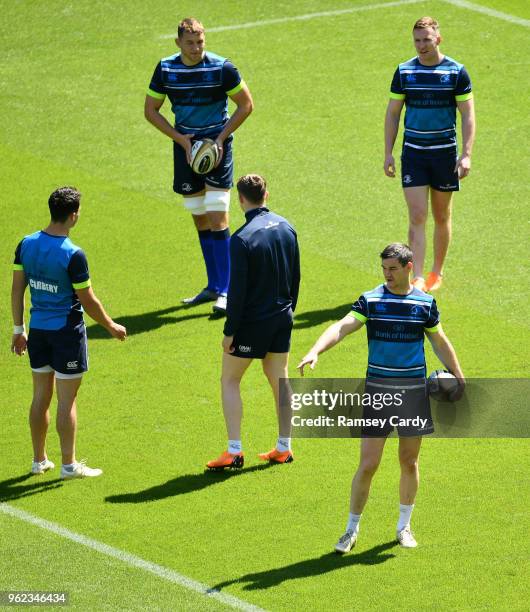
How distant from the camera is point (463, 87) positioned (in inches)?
520

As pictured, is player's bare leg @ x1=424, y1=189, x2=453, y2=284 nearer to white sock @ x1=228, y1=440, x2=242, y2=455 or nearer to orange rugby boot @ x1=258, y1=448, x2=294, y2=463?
orange rugby boot @ x1=258, y1=448, x2=294, y2=463

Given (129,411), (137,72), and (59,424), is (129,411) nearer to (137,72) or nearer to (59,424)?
(59,424)

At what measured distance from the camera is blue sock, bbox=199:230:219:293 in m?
13.7

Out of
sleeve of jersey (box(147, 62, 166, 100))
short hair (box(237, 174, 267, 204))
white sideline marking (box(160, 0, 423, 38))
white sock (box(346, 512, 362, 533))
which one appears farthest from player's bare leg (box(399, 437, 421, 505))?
white sideline marking (box(160, 0, 423, 38))

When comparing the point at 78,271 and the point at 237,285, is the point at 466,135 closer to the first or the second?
the point at 237,285

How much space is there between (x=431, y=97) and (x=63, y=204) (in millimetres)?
4769

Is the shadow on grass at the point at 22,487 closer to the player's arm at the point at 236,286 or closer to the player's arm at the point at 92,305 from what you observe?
the player's arm at the point at 92,305

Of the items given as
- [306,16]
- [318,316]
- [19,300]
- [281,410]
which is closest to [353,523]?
[281,410]

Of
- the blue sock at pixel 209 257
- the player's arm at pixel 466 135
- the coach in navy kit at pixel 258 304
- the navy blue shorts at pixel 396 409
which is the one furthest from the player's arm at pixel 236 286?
the player's arm at pixel 466 135

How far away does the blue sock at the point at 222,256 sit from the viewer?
44.8ft

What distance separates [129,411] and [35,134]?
7663 millimetres

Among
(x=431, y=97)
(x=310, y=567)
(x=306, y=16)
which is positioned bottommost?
(x=310, y=567)

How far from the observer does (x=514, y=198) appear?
1602 cm

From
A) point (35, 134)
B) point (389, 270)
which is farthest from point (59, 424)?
point (35, 134)
